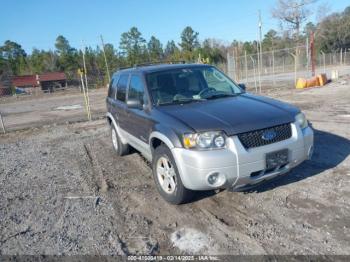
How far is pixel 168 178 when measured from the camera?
14.6 feet

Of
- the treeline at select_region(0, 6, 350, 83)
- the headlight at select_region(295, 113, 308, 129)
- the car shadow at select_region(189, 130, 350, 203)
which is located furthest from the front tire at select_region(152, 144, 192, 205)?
the treeline at select_region(0, 6, 350, 83)

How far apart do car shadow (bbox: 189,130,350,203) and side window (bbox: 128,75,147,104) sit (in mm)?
1724

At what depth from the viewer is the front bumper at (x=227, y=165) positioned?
3.71 m

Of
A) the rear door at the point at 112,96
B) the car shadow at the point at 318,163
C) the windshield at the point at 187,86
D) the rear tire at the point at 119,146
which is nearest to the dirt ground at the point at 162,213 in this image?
the car shadow at the point at 318,163

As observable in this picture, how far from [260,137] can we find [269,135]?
13 centimetres

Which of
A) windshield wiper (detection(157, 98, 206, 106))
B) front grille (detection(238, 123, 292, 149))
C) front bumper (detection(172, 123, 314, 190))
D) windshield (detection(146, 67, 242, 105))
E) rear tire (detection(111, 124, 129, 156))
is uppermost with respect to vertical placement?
windshield (detection(146, 67, 242, 105))

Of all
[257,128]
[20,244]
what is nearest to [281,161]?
[257,128]

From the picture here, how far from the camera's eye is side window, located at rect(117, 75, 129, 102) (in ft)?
20.1

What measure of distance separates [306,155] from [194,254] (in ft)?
6.66

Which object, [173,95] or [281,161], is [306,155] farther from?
[173,95]

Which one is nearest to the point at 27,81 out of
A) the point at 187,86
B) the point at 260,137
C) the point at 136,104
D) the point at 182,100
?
the point at 136,104

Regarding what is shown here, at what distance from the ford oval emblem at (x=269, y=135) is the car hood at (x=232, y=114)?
8 cm

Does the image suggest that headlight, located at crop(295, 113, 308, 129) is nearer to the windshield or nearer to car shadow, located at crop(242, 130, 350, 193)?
car shadow, located at crop(242, 130, 350, 193)

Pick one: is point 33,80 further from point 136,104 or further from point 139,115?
point 136,104
